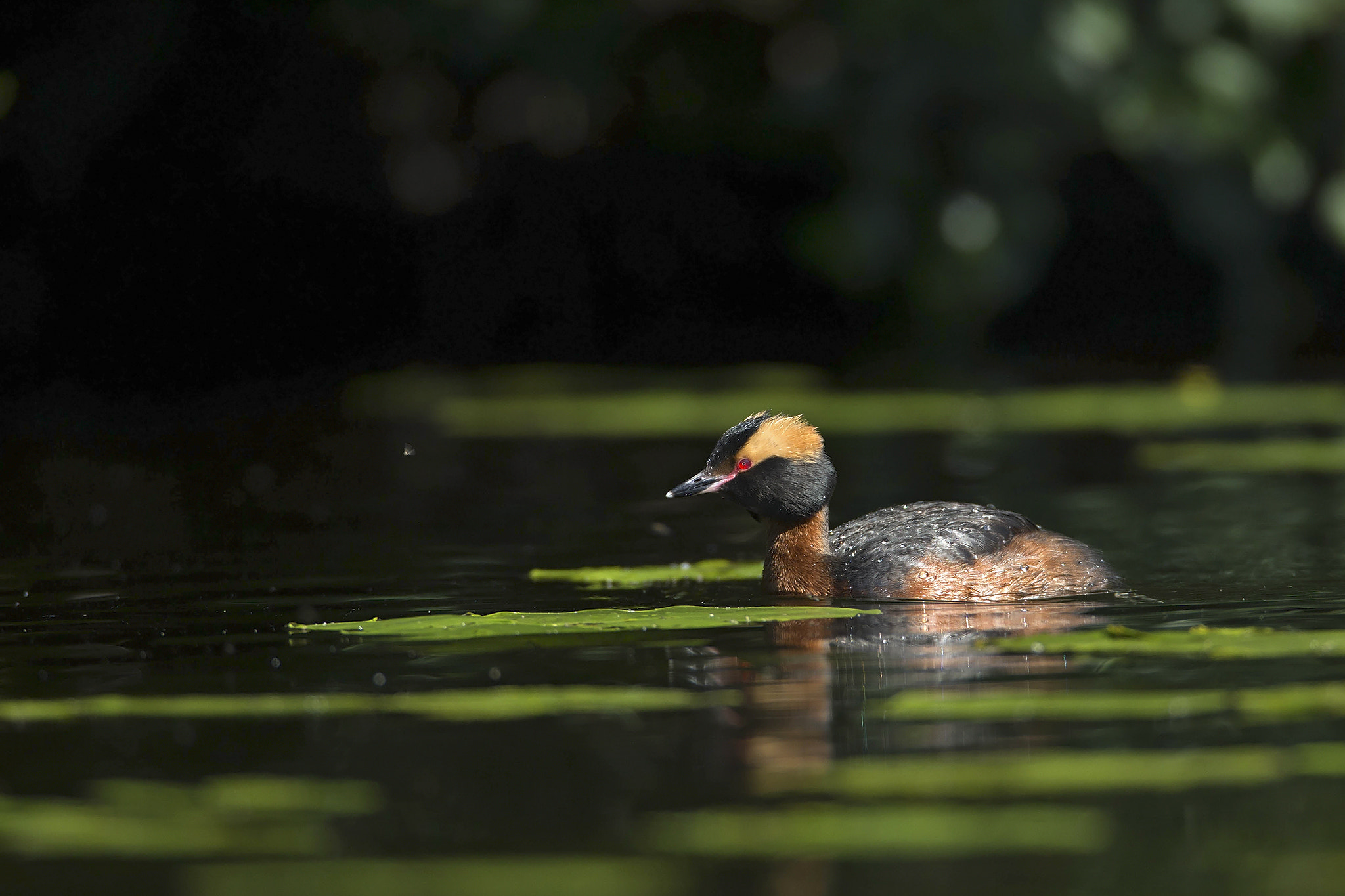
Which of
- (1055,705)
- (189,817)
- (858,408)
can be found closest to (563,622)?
(1055,705)

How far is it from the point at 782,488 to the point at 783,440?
239mm

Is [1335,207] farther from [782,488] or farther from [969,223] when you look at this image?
[782,488]

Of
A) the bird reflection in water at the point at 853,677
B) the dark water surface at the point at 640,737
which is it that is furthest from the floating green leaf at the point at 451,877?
the bird reflection in water at the point at 853,677

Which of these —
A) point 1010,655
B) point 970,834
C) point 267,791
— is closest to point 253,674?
point 267,791

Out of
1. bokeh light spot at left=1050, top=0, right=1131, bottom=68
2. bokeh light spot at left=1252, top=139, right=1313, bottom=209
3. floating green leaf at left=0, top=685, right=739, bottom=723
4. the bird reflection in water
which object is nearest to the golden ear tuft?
the bird reflection in water

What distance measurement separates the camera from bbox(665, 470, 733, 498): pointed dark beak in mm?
10805

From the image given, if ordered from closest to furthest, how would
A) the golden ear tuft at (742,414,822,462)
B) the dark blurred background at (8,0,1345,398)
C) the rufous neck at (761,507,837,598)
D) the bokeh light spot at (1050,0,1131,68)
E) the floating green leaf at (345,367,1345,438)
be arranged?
the rufous neck at (761,507,837,598)
the golden ear tuft at (742,414,822,462)
the floating green leaf at (345,367,1345,438)
the bokeh light spot at (1050,0,1131,68)
the dark blurred background at (8,0,1345,398)

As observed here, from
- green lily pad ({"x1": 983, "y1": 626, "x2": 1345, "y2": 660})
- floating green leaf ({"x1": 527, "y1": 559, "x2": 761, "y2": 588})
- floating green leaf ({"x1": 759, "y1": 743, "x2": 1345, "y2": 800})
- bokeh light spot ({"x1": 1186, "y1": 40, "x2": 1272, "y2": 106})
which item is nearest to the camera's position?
floating green leaf ({"x1": 759, "y1": 743, "x2": 1345, "y2": 800})

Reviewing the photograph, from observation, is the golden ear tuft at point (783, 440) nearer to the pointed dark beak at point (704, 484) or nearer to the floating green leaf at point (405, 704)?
the pointed dark beak at point (704, 484)

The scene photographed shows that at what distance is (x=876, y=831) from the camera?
19.0 feet

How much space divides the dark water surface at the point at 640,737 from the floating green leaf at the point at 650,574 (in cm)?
16

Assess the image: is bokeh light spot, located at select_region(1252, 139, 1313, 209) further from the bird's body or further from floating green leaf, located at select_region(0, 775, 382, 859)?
floating green leaf, located at select_region(0, 775, 382, 859)

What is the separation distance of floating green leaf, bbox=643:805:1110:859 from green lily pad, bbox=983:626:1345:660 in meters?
2.36

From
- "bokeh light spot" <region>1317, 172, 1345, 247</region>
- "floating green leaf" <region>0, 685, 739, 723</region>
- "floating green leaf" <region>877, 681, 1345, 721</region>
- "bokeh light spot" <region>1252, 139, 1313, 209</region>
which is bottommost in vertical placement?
"floating green leaf" <region>877, 681, 1345, 721</region>
